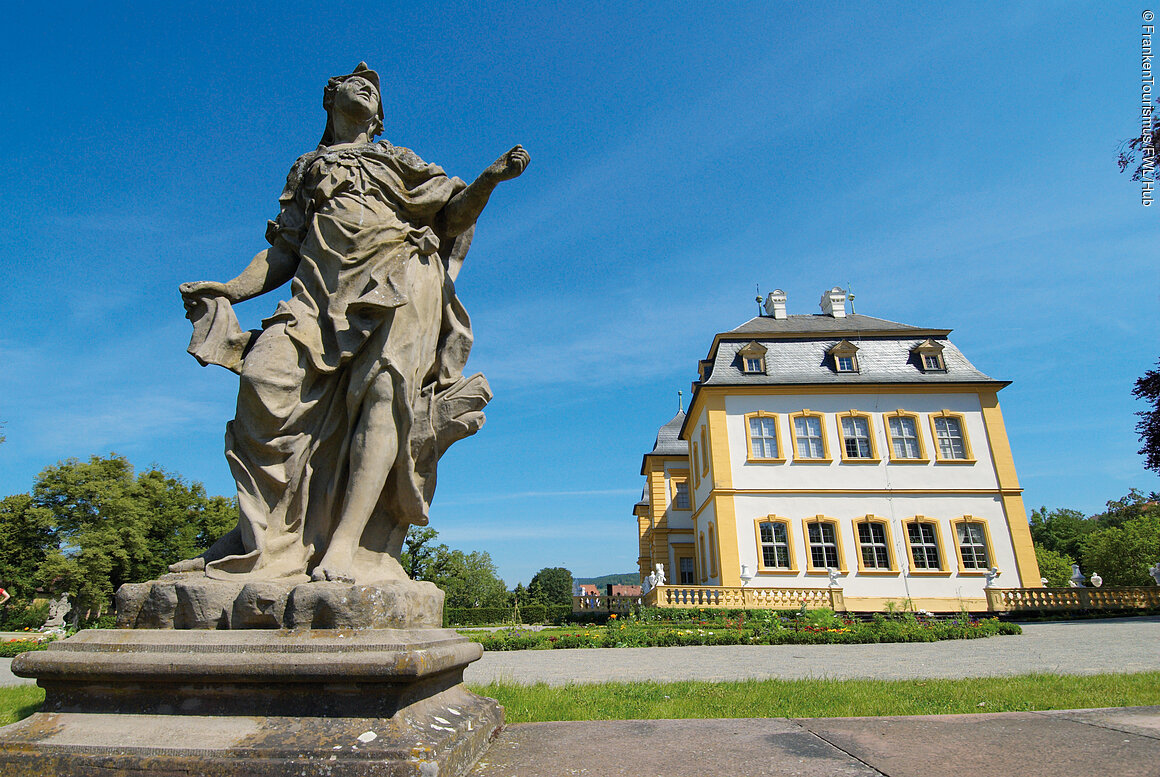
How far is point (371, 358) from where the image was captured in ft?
10.1

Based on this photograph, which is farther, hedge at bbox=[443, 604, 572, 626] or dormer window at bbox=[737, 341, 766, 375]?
hedge at bbox=[443, 604, 572, 626]

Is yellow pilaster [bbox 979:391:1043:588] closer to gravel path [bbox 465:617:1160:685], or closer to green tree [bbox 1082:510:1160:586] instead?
gravel path [bbox 465:617:1160:685]

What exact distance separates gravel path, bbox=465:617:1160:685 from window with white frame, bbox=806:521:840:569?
13.0 m

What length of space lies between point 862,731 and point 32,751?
2823 millimetres

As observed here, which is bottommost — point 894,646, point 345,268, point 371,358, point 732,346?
point 894,646

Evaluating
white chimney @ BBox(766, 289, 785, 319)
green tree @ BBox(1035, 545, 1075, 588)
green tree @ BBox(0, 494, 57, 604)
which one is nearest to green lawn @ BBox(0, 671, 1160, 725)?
white chimney @ BBox(766, 289, 785, 319)

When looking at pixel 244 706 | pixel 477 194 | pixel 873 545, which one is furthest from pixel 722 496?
pixel 244 706

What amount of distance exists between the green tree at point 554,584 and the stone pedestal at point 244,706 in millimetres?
76220

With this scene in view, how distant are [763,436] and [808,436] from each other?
193 centimetres

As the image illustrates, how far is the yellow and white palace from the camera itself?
24641mm

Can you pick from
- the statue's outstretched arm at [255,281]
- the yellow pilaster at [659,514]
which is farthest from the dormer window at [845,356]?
the statue's outstretched arm at [255,281]

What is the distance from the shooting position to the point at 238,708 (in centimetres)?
211

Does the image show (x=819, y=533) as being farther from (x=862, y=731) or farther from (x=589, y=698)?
(x=862, y=731)

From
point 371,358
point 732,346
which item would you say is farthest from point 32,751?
point 732,346
